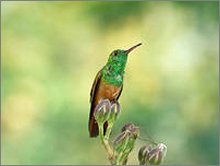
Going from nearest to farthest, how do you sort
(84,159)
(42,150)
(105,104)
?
(105,104) → (84,159) → (42,150)

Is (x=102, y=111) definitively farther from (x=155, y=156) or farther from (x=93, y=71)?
(x=93, y=71)

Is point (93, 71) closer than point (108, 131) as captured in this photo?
No

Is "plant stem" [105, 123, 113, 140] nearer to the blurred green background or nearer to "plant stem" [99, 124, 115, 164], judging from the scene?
"plant stem" [99, 124, 115, 164]

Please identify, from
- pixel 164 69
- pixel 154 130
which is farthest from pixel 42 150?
pixel 164 69

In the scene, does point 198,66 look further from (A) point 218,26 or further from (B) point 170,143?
(B) point 170,143

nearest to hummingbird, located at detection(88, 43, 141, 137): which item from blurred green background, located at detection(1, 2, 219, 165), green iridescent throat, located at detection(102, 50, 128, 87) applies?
green iridescent throat, located at detection(102, 50, 128, 87)

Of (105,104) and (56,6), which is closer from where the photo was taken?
(105,104)

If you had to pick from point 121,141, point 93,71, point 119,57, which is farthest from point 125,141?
point 93,71

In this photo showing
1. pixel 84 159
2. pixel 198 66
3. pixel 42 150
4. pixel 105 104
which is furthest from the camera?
pixel 198 66
